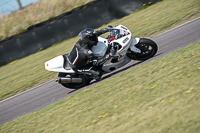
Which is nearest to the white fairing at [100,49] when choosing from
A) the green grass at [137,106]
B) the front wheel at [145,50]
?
the front wheel at [145,50]

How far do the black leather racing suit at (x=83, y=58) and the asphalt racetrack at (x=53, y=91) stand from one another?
693mm

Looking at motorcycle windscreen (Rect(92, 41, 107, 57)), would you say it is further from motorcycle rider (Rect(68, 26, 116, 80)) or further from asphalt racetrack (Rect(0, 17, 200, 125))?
asphalt racetrack (Rect(0, 17, 200, 125))

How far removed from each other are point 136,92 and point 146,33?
5.90 metres

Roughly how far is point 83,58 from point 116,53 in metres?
1.02

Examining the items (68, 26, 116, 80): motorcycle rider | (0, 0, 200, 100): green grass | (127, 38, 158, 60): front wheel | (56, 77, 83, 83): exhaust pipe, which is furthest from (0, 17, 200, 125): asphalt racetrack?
(0, 0, 200, 100): green grass

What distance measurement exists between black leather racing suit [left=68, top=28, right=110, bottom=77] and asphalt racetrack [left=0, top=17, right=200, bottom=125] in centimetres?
69

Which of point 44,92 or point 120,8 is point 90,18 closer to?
point 120,8

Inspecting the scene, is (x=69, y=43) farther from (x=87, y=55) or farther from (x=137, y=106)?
(x=137, y=106)

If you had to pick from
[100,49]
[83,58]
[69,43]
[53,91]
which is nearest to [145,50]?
[100,49]

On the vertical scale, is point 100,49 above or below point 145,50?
above

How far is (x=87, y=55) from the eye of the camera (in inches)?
263

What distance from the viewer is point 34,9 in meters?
19.2

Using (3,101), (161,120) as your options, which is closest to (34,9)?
(3,101)

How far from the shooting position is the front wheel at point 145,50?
679 centimetres
